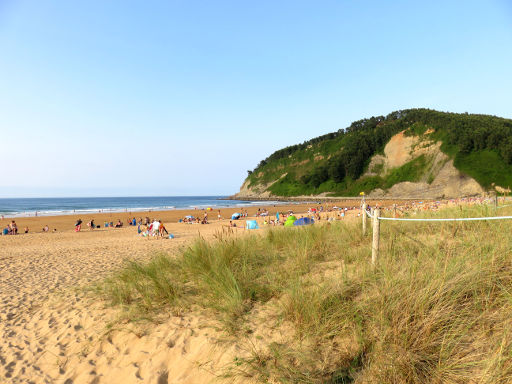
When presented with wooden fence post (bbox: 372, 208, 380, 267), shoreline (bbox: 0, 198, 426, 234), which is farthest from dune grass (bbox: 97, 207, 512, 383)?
shoreline (bbox: 0, 198, 426, 234)

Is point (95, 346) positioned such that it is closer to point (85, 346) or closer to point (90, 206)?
point (85, 346)

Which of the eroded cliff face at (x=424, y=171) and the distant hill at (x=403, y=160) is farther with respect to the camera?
the distant hill at (x=403, y=160)

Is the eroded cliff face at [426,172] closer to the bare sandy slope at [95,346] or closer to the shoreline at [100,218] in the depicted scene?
the shoreline at [100,218]

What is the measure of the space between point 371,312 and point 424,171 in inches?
2686

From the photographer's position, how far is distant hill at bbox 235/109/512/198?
53.8 m

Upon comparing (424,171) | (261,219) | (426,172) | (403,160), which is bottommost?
(261,219)

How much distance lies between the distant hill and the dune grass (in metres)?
58.9

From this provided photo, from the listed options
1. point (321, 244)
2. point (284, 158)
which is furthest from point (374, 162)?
point (321, 244)

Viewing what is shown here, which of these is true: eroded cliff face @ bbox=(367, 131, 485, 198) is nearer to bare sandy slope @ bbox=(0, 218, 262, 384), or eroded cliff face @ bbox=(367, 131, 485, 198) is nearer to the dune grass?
the dune grass

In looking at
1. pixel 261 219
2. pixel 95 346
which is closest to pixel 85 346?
pixel 95 346

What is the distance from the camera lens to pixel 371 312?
2.87 metres

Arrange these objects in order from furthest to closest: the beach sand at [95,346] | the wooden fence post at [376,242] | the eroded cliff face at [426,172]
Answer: the eroded cliff face at [426,172]
the wooden fence post at [376,242]
the beach sand at [95,346]

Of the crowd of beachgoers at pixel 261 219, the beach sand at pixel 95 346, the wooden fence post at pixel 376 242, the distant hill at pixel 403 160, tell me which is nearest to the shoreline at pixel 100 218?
the crowd of beachgoers at pixel 261 219

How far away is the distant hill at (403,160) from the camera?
53.8 meters
